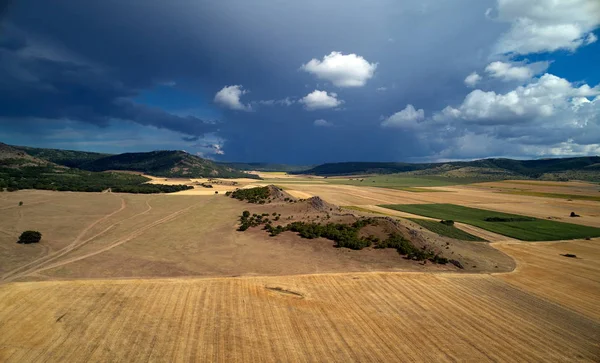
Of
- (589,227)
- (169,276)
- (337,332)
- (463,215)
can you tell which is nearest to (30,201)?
(169,276)

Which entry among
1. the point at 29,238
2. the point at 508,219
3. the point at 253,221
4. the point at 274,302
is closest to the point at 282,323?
the point at 274,302

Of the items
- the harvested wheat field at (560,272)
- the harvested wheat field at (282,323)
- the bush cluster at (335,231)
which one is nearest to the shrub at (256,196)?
the bush cluster at (335,231)

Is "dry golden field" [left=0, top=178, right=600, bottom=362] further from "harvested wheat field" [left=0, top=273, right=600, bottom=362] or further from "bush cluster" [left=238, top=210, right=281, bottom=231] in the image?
"bush cluster" [left=238, top=210, right=281, bottom=231]

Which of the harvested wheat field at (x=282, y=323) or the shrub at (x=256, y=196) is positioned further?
the shrub at (x=256, y=196)

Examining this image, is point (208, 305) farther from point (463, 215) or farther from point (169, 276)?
point (463, 215)

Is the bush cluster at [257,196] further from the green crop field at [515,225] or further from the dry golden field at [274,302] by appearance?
the green crop field at [515,225]
